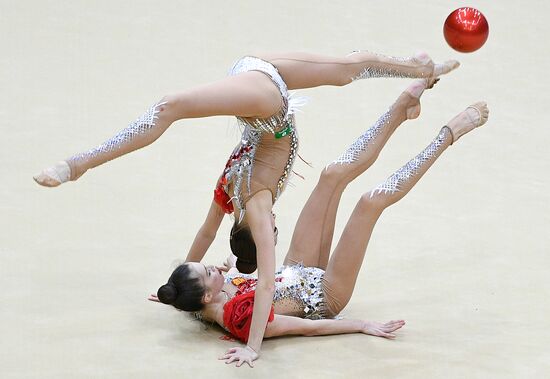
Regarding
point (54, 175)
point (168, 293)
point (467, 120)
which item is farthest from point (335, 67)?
point (54, 175)

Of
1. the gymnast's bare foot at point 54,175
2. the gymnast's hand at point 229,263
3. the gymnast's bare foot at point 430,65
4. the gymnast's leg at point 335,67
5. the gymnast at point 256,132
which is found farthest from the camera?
the gymnast's hand at point 229,263

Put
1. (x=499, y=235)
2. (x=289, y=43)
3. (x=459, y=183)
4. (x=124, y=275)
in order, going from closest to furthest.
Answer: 1. (x=124, y=275)
2. (x=499, y=235)
3. (x=459, y=183)
4. (x=289, y=43)

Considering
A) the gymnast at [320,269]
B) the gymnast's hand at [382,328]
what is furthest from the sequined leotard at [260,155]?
the gymnast's hand at [382,328]

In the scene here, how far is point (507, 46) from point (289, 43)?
1626 millimetres

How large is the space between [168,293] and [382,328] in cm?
85

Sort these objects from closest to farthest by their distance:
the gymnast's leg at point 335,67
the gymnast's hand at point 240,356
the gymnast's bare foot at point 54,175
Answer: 1. the gymnast's bare foot at point 54,175
2. the gymnast's hand at point 240,356
3. the gymnast's leg at point 335,67

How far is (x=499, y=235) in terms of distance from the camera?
4.68 meters

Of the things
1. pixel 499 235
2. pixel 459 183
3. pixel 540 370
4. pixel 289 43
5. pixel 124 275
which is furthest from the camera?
pixel 289 43

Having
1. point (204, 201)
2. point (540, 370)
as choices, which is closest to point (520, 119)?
point (204, 201)

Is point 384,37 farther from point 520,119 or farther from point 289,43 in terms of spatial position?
point 520,119

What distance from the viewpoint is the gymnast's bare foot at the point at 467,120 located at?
3924 mm

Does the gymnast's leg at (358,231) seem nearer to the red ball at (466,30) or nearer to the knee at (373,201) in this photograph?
the knee at (373,201)

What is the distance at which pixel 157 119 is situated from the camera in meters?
3.27

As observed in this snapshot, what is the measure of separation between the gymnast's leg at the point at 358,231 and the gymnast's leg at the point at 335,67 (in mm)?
375
